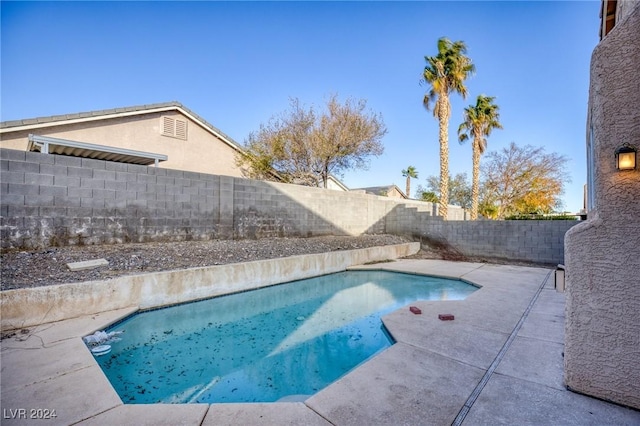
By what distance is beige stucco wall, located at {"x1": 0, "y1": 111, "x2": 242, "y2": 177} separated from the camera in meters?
9.72

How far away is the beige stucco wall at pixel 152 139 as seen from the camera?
9.72 m

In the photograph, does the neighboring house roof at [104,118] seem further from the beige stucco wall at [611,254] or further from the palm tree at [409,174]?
the palm tree at [409,174]

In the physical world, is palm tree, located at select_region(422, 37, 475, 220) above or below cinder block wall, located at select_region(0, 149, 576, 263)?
above

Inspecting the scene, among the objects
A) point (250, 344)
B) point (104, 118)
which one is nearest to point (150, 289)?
point (250, 344)

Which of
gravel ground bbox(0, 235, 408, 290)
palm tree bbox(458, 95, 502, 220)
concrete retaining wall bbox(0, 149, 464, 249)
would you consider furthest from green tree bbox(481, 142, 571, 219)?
gravel ground bbox(0, 235, 408, 290)

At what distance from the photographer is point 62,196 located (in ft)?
17.4

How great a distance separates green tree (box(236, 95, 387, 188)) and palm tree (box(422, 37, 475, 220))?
10.3 ft

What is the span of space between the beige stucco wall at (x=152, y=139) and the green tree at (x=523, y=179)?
17.3 m

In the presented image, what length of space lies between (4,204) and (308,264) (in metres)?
5.87

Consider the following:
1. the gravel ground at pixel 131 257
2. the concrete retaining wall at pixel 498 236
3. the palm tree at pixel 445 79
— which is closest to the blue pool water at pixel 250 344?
the gravel ground at pixel 131 257

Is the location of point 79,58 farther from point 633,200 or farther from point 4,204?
point 633,200


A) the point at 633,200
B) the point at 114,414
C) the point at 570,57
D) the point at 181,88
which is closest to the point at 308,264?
the point at 114,414

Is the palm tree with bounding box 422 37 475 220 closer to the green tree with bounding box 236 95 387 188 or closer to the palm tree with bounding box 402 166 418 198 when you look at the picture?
the green tree with bounding box 236 95 387 188

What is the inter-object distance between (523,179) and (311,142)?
48.2 ft
